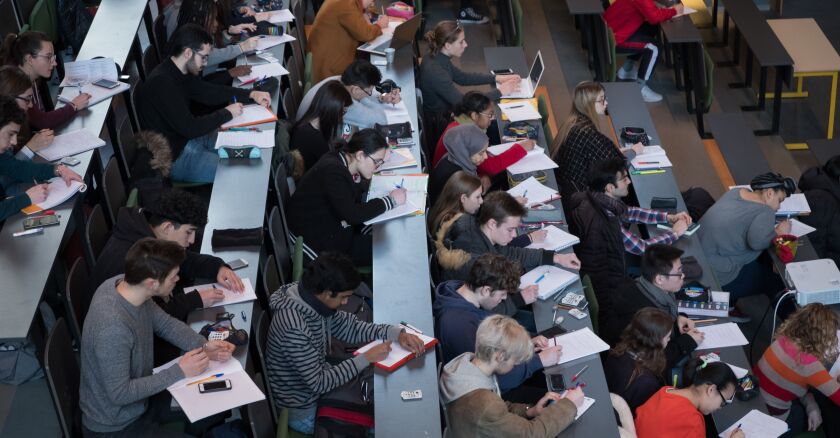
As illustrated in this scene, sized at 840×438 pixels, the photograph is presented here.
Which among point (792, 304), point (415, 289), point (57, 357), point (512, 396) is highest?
point (57, 357)

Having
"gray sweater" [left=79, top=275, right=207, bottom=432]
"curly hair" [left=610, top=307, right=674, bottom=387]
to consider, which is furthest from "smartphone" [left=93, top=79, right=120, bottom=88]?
"curly hair" [left=610, top=307, right=674, bottom=387]

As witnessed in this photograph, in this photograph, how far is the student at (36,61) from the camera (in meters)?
5.98

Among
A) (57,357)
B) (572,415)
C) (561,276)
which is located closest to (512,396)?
(572,415)

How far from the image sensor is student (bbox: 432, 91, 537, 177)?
6.77m

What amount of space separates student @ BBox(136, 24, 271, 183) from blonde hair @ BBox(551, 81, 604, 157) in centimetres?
231

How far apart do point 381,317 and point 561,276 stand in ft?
3.89

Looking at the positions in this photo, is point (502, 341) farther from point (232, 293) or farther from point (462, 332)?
point (232, 293)

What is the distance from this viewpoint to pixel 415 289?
207 inches

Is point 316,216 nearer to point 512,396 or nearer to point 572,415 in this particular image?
point 512,396

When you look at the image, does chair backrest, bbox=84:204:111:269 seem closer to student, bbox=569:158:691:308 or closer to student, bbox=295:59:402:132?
student, bbox=295:59:402:132

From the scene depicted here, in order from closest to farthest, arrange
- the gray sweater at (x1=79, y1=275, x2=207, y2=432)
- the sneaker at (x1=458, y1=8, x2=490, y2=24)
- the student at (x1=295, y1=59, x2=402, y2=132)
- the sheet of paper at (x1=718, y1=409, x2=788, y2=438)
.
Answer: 1. the gray sweater at (x1=79, y1=275, x2=207, y2=432)
2. the sheet of paper at (x1=718, y1=409, x2=788, y2=438)
3. the student at (x1=295, y1=59, x2=402, y2=132)
4. the sneaker at (x1=458, y1=8, x2=490, y2=24)

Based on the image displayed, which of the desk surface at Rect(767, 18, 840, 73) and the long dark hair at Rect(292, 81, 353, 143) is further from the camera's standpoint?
the desk surface at Rect(767, 18, 840, 73)

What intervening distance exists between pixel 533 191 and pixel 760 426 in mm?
2212

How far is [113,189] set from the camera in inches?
222
